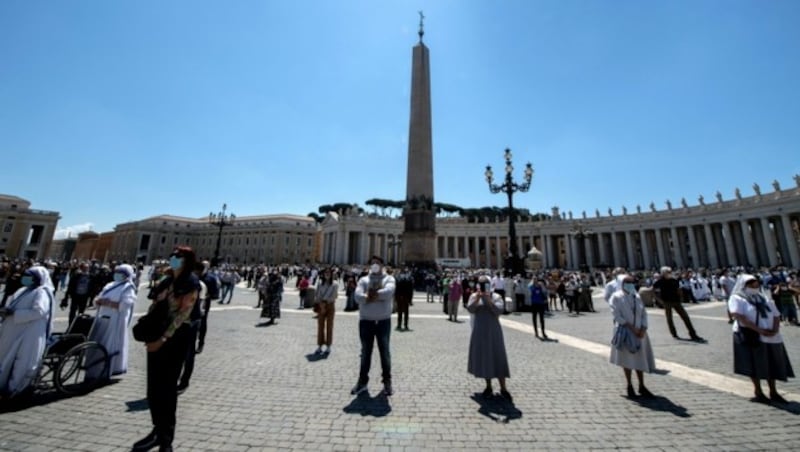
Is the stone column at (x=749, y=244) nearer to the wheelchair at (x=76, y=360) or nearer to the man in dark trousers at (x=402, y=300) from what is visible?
the man in dark trousers at (x=402, y=300)

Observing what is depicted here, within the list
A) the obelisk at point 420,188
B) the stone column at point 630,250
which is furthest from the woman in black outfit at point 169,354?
the stone column at point 630,250

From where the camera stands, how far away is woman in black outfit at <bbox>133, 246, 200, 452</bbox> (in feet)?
9.53

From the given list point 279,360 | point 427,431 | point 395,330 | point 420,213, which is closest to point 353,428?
point 427,431

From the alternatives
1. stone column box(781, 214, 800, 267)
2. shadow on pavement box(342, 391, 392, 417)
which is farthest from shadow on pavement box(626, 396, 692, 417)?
stone column box(781, 214, 800, 267)

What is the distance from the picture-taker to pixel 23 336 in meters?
4.08

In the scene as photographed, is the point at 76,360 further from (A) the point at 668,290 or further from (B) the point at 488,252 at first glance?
(B) the point at 488,252

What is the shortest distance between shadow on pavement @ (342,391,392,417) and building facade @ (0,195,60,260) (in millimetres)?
81978

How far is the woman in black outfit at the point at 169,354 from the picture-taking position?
2.90 meters

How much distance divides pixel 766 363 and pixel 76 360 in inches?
369

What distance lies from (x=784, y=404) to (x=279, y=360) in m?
7.37

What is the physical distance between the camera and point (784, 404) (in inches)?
165

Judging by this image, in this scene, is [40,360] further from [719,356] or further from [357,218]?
[357,218]

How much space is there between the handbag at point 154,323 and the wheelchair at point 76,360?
2430 mm

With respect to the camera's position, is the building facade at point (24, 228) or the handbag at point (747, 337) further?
the building facade at point (24, 228)
